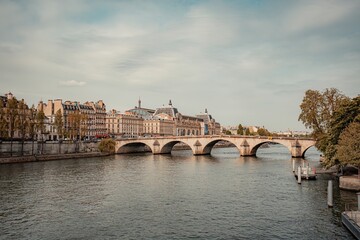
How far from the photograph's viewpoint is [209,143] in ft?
343

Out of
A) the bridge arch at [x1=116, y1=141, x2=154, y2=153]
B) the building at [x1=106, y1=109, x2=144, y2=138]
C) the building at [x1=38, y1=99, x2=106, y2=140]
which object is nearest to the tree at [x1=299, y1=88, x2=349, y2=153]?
the bridge arch at [x1=116, y1=141, x2=154, y2=153]

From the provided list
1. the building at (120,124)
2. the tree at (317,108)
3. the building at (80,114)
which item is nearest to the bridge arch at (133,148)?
the building at (80,114)

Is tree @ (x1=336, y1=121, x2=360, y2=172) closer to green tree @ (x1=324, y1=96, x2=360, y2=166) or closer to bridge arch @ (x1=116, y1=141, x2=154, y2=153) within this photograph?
green tree @ (x1=324, y1=96, x2=360, y2=166)

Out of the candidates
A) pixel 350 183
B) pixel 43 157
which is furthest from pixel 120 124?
pixel 350 183

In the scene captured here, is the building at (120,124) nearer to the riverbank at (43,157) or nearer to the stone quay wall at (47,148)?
the stone quay wall at (47,148)

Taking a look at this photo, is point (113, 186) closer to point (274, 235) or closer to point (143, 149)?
point (274, 235)

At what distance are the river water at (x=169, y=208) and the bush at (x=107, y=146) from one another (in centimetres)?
5704

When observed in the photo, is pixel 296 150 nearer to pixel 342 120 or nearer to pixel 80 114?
pixel 342 120

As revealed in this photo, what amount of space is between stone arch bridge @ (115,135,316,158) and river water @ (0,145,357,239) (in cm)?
3937

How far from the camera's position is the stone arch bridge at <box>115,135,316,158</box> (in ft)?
283

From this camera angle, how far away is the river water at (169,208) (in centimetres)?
2459

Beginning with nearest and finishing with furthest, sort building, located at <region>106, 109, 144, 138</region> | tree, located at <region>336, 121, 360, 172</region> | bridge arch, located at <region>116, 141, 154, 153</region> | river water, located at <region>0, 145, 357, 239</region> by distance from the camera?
1. river water, located at <region>0, 145, 357, 239</region>
2. tree, located at <region>336, 121, 360, 172</region>
3. bridge arch, located at <region>116, 141, 154, 153</region>
4. building, located at <region>106, 109, 144, 138</region>

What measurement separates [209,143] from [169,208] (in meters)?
73.6

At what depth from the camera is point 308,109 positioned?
70188 millimetres
